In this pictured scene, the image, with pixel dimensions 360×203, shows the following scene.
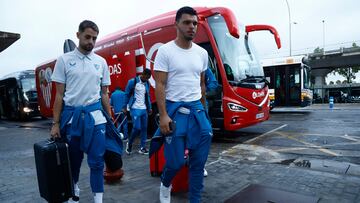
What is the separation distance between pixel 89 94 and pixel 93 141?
1.60 feet

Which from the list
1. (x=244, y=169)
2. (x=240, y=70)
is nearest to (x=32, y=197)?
(x=244, y=169)

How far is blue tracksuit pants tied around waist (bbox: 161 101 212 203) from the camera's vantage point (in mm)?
2879

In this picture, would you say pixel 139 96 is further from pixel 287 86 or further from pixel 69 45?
pixel 287 86

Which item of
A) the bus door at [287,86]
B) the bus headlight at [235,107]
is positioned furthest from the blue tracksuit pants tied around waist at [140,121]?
the bus door at [287,86]

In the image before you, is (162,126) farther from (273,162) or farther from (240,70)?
(240,70)

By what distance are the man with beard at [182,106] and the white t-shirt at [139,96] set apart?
341cm

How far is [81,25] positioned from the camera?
3064mm

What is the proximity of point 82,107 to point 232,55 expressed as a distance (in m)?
5.35

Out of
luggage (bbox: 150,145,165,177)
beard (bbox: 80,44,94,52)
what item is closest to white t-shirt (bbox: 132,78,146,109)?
luggage (bbox: 150,145,165,177)

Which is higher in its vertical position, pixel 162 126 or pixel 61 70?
pixel 61 70

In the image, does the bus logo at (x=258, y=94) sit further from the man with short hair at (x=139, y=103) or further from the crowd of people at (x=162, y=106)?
the crowd of people at (x=162, y=106)

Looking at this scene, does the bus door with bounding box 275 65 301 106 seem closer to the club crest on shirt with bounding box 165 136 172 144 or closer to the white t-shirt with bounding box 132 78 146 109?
the white t-shirt with bounding box 132 78 146 109

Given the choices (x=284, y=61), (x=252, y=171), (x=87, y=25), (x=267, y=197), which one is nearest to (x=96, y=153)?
(x=87, y=25)

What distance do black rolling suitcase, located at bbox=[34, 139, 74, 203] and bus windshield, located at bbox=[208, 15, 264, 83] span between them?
515 cm
